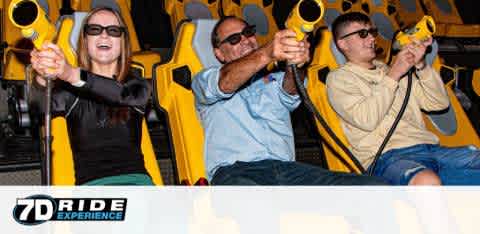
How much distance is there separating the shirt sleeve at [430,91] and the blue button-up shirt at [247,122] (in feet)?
2.24

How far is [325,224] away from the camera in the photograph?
218cm

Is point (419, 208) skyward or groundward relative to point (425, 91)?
groundward

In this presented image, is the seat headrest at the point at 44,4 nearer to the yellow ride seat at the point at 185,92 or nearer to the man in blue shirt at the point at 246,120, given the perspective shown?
the yellow ride seat at the point at 185,92

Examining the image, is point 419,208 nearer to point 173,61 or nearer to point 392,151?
point 392,151

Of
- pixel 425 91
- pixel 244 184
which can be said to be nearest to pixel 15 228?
pixel 244 184

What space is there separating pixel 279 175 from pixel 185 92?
0.59 meters

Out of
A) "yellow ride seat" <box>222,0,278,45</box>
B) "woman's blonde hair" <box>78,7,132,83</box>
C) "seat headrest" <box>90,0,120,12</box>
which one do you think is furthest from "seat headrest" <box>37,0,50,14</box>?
"woman's blonde hair" <box>78,7,132,83</box>

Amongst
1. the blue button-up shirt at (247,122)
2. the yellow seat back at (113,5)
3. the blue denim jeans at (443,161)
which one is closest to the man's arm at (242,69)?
the blue button-up shirt at (247,122)

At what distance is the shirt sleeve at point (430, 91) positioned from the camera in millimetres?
2779

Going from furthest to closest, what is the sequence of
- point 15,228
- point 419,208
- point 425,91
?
point 425,91 → point 419,208 → point 15,228

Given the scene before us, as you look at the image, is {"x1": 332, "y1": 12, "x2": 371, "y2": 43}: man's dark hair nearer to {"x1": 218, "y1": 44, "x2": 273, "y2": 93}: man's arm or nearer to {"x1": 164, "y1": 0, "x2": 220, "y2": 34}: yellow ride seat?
{"x1": 218, "y1": 44, "x2": 273, "y2": 93}: man's arm

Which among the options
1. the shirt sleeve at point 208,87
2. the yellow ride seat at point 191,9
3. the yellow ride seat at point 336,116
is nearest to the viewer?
the shirt sleeve at point 208,87

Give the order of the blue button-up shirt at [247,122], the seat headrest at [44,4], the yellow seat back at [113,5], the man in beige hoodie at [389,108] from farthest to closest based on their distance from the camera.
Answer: the yellow seat back at [113,5] < the seat headrest at [44,4] < the man in beige hoodie at [389,108] < the blue button-up shirt at [247,122]

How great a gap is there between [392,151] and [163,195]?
3.00 feet
